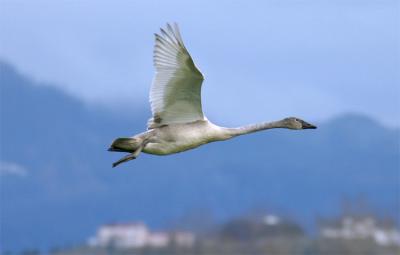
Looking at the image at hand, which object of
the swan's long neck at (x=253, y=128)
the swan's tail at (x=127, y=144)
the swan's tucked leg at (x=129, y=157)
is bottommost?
the swan's tucked leg at (x=129, y=157)

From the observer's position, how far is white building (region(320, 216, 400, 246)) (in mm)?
28328

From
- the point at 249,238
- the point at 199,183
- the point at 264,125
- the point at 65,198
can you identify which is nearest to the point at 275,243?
the point at 249,238

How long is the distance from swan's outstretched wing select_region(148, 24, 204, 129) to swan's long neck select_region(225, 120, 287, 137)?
0.31 metres

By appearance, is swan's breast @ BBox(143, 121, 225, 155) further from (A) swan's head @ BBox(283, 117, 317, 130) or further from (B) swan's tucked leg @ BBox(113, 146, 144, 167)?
(A) swan's head @ BBox(283, 117, 317, 130)

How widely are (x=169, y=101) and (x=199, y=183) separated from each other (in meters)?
117

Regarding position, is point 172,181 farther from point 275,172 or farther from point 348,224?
point 348,224

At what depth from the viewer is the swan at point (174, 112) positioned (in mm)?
9891

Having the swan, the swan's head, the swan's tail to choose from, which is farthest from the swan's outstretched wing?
the swan's head

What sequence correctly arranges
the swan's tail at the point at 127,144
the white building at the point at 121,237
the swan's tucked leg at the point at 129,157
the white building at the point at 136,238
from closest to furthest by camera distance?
the swan's tucked leg at the point at 129,157, the swan's tail at the point at 127,144, the white building at the point at 136,238, the white building at the point at 121,237

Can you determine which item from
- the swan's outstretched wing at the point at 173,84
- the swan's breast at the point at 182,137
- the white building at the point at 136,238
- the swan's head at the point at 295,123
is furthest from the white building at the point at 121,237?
the swan's breast at the point at 182,137

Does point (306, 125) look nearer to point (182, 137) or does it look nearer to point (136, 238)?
point (182, 137)

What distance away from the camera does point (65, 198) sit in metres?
111

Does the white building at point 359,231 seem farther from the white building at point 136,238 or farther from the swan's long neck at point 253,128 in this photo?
the swan's long neck at point 253,128

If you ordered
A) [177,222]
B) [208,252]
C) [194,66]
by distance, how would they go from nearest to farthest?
[194,66] < [208,252] < [177,222]
